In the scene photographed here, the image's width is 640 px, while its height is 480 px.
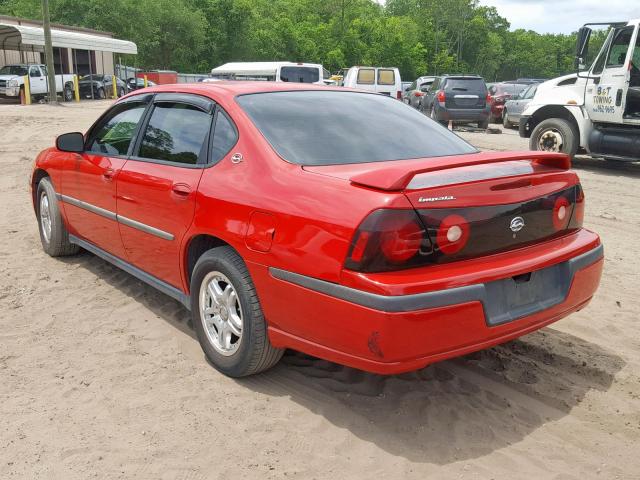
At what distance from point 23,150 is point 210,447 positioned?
1235 cm

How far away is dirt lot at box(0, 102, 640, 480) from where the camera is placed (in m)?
2.74

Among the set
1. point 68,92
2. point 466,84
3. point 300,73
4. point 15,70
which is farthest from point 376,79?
point 68,92

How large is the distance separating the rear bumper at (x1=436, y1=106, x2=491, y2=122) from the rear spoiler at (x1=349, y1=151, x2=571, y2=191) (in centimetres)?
1582

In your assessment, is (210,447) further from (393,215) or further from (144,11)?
(144,11)

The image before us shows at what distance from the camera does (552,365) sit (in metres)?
3.65

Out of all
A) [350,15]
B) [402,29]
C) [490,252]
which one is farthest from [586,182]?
[402,29]

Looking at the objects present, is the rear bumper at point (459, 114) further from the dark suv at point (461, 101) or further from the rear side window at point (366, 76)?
the rear side window at point (366, 76)

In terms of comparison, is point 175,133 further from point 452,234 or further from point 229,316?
point 452,234

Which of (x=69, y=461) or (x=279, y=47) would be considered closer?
(x=69, y=461)

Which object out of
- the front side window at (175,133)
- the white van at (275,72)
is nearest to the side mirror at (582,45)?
the white van at (275,72)

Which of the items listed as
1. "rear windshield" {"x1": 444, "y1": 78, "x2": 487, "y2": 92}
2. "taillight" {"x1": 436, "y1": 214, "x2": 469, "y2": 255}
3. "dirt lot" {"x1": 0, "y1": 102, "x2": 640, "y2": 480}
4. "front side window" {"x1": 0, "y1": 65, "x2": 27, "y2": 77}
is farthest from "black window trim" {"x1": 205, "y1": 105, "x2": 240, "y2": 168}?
"front side window" {"x1": 0, "y1": 65, "x2": 27, "y2": 77}

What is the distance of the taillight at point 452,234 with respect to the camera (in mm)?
2719

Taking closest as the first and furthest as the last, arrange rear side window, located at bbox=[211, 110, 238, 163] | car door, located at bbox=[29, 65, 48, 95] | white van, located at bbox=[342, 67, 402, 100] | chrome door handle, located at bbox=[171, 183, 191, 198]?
1. rear side window, located at bbox=[211, 110, 238, 163]
2. chrome door handle, located at bbox=[171, 183, 191, 198]
3. white van, located at bbox=[342, 67, 402, 100]
4. car door, located at bbox=[29, 65, 48, 95]

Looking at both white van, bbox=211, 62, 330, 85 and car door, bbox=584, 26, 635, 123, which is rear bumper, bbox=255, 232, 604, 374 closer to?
car door, bbox=584, 26, 635, 123
